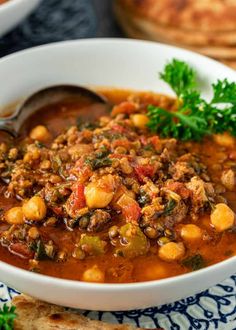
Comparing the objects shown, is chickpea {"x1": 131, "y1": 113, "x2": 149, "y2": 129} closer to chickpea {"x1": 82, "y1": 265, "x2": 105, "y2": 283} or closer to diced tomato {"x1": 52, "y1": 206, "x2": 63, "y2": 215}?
diced tomato {"x1": 52, "y1": 206, "x2": 63, "y2": 215}

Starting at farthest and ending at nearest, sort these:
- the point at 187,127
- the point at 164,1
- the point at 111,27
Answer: the point at 111,27 < the point at 164,1 < the point at 187,127

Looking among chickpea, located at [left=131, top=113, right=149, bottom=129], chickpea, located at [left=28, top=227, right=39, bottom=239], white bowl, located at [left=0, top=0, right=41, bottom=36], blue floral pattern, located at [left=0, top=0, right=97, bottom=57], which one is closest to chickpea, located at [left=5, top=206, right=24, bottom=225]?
chickpea, located at [left=28, top=227, right=39, bottom=239]

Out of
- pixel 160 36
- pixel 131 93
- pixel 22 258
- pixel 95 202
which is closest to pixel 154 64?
pixel 131 93

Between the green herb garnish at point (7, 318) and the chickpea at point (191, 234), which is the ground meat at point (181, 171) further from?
the green herb garnish at point (7, 318)

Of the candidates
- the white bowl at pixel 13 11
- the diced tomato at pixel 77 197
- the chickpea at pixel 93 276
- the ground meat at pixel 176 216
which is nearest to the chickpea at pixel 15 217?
the diced tomato at pixel 77 197

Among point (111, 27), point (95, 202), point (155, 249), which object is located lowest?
point (111, 27)

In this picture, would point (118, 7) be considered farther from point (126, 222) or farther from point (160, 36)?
point (126, 222)

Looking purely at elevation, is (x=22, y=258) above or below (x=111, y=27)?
above

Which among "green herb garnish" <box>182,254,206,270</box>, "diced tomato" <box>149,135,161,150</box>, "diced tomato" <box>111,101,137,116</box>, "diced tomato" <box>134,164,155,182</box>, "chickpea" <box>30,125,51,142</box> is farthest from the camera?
"diced tomato" <box>111,101,137,116</box>
